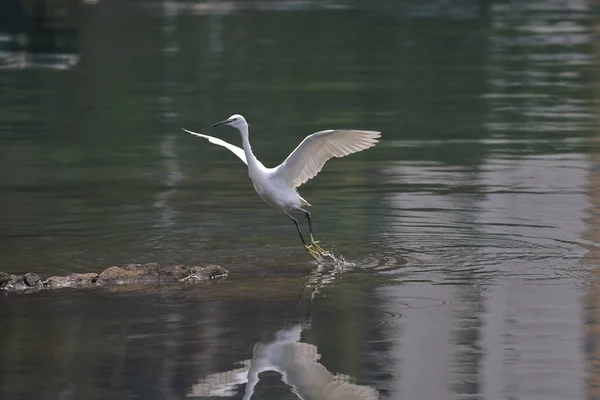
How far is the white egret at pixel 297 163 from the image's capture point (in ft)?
47.6

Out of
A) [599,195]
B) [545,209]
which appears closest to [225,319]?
[545,209]

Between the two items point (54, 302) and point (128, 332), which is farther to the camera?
point (54, 302)

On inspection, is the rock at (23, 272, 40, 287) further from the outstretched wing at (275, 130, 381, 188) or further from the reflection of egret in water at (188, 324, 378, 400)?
the reflection of egret in water at (188, 324, 378, 400)

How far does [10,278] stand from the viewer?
13391mm

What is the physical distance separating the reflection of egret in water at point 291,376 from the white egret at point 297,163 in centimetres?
323

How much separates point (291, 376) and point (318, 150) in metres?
4.65

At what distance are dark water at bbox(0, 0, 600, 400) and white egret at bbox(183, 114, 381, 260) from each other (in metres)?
0.51

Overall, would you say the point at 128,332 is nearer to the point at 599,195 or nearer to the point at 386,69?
the point at 599,195

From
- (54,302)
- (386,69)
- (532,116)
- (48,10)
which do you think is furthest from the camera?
(48,10)

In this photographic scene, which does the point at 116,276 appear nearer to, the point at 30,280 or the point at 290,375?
the point at 30,280

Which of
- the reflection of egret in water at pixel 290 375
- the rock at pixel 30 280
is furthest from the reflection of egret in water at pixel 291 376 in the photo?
the rock at pixel 30 280

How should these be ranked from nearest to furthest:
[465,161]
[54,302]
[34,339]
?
1. [34,339]
2. [54,302]
3. [465,161]

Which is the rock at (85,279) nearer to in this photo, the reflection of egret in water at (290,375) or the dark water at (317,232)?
the dark water at (317,232)

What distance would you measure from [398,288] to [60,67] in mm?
25921
